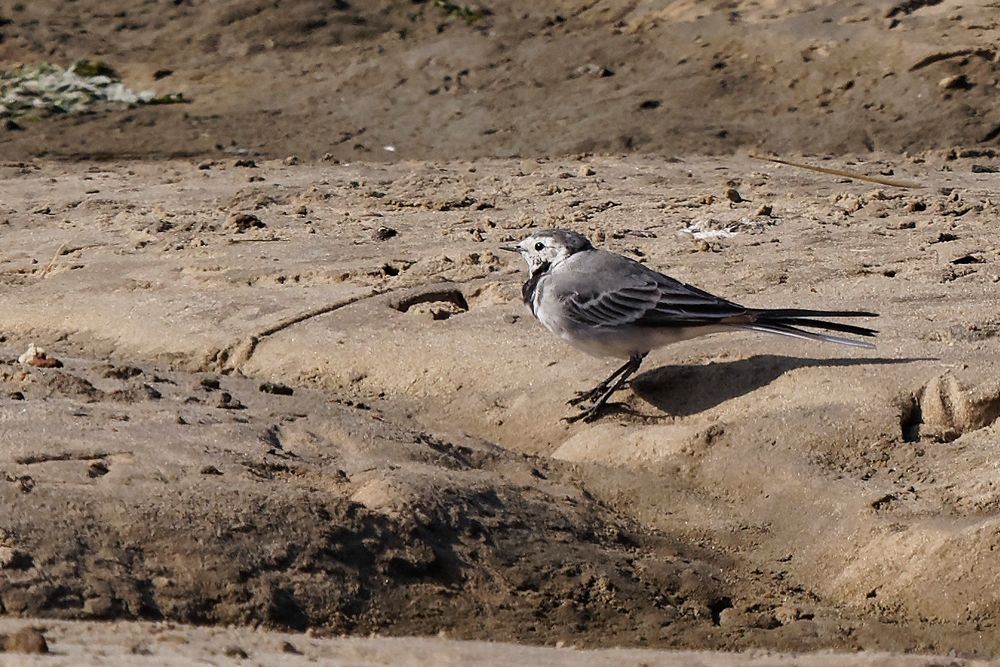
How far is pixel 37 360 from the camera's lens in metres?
6.02

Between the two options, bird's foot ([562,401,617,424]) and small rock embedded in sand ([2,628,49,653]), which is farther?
bird's foot ([562,401,617,424])

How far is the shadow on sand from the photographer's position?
592cm

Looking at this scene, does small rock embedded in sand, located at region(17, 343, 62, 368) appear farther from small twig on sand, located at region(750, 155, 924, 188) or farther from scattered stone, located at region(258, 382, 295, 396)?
small twig on sand, located at region(750, 155, 924, 188)

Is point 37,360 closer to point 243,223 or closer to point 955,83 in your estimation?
point 243,223

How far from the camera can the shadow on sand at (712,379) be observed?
592cm

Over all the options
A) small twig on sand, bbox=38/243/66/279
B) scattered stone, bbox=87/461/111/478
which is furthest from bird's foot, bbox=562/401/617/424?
small twig on sand, bbox=38/243/66/279

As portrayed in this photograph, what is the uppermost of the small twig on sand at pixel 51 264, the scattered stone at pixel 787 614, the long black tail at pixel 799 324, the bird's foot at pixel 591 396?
the long black tail at pixel 799 324

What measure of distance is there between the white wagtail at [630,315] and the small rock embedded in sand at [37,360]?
73.1 inches

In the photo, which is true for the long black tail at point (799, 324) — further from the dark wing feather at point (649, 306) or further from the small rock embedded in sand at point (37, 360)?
the small rock embedded in sand at point (37, 360)

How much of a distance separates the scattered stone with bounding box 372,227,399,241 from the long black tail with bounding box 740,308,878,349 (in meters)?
2.83

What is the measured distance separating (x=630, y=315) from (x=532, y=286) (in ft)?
1.90

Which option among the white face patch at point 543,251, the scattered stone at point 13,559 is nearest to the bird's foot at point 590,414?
the white face patch at point 543,251

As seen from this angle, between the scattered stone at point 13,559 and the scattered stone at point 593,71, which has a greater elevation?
the scattered stone at point 13,559

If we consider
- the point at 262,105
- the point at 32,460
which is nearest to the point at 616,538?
the point at 32,460
